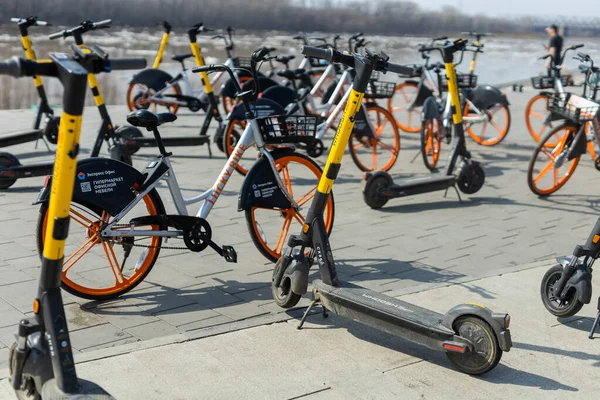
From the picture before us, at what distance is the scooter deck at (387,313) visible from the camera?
12.7ft

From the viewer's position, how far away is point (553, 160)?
7539 mm

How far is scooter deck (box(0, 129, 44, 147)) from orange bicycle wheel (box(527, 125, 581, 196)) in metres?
4.86

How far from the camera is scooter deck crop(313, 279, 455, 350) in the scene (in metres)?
3.88

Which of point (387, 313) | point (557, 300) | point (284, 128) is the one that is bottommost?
point (557, 300)

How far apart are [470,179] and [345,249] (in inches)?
85.7

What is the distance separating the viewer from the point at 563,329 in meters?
4.46

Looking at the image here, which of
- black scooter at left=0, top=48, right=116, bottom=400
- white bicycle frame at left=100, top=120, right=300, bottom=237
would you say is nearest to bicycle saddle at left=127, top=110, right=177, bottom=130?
white bicycle frame at left=100, top=120, right=300, bottom=237

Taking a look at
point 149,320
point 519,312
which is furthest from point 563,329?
point 149,320

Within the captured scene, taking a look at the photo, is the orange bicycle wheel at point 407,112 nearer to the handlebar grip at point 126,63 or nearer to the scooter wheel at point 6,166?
the scooter wheel at point 6,166

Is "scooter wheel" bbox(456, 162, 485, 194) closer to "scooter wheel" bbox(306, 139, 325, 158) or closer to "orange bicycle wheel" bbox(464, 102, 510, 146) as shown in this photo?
"scooter wheel" bbox(306, 139, 325, 158)

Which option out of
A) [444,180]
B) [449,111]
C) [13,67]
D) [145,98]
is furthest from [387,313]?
[145,98]

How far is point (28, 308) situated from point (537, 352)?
271 cm

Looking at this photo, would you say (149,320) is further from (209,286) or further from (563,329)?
(563,329)

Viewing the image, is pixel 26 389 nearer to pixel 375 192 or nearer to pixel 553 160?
pixel 375 192
